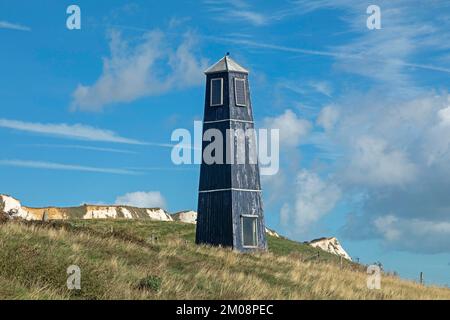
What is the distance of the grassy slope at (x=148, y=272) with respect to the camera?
22922mm

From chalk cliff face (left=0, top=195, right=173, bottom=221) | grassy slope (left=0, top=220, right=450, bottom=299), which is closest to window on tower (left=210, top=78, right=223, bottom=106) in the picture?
grassy slope (left=0, top=220, right=450, bottom=299)

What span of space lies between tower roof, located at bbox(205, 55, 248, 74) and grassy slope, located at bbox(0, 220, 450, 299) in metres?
10.5

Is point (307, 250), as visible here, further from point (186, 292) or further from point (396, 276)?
point (186, 292)

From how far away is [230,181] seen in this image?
44.3 meters

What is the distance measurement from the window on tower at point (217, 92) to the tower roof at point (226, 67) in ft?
2.14

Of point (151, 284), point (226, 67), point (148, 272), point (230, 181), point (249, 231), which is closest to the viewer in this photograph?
point (151, 284)

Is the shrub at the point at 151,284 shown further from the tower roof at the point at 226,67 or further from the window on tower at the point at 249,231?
the tower roof at the point at 226,67

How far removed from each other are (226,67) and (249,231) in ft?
31.3

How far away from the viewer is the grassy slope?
75.2 ft

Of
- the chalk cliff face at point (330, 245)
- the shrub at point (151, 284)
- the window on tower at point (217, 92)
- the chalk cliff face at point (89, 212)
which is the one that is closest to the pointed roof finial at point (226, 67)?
the window on tower at point (217, 92)

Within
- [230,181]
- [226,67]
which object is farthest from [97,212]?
[230,181]

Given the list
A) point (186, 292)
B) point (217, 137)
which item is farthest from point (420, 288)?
point (186, 292)

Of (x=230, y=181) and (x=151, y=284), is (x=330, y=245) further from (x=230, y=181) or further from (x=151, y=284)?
(x=151, y=284)
